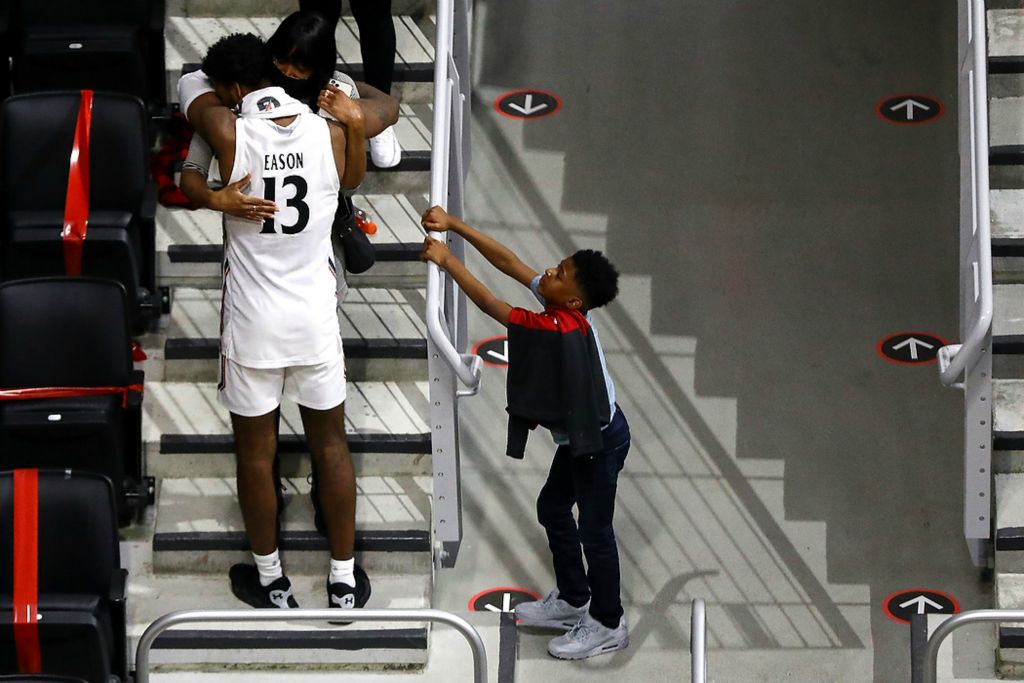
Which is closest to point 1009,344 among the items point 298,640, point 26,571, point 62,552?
point 298,640

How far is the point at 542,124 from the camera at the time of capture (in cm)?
791

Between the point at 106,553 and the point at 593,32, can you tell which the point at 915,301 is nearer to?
the point at 593,32

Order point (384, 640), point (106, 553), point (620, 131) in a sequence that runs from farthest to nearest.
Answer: point (620, 131)
point (384, 640)
point (106, 553)

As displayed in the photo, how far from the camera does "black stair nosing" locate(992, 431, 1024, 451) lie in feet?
20.7

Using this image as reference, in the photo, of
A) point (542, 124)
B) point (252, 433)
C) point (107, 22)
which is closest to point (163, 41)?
point (107, 22)

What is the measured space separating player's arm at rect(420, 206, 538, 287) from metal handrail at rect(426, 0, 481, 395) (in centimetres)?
7

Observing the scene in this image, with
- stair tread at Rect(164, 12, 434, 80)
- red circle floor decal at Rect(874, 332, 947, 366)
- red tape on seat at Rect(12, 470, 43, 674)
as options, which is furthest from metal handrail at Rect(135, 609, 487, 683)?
stair tread at Rect(164, 12, 434, 80)

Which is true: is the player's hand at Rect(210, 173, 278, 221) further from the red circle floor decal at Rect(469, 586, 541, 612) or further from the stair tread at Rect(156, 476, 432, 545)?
the red circle floor decal at Rect(469, 586, 541, 612)

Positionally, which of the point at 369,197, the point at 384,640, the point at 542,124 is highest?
the point at 542,124

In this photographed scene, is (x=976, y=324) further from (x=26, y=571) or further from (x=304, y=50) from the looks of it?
(x=26, y=571)

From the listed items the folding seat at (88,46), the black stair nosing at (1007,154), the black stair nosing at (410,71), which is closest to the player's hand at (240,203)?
the folding seat at (88,46)

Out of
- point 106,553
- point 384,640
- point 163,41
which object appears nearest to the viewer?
point 106,553

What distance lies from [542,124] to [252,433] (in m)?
2.49

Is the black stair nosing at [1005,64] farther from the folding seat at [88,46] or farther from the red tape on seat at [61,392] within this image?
the red tape on seat at [61,392]
